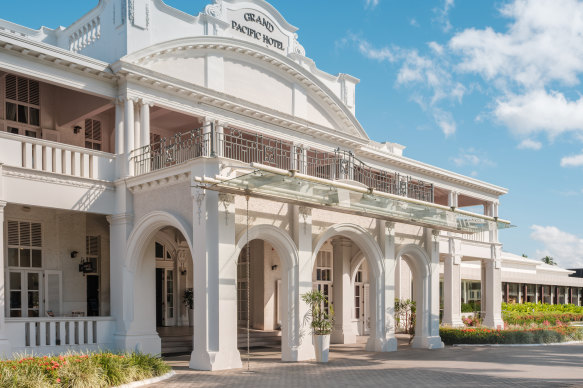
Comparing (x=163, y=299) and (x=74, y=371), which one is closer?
(x=74, y=371)

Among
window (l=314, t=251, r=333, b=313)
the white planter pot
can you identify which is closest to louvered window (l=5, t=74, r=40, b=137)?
the white planter pot

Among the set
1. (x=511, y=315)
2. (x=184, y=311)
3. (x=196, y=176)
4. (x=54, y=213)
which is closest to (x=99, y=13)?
(x=54, y=213)

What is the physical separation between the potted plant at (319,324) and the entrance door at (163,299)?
21.5 ft

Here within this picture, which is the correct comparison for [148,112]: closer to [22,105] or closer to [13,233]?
[22,105]

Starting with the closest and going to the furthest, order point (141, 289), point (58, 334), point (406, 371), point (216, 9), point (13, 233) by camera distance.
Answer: point (406, 371)
point (58, 334)
point (141, 289)
point (13, 233)
point (216, 9)

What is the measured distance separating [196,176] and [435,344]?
1022 cm

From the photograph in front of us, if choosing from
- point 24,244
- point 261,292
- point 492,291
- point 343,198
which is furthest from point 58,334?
point 492,291

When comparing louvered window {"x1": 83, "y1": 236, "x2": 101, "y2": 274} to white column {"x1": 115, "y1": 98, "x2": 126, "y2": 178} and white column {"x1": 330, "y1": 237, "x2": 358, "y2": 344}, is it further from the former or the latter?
white column {"x1": 330, "y1": 237, "x2": 358, "y2": 344}

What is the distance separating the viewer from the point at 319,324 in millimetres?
15359

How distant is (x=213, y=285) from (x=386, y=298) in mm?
6604

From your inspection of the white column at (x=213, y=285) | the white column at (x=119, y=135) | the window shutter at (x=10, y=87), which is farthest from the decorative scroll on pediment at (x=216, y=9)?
the white column at (x=213, y=285)

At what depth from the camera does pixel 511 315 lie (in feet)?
97.2

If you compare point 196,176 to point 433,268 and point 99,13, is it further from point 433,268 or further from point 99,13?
point 433,268

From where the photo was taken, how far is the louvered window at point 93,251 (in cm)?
1770
